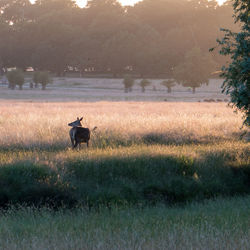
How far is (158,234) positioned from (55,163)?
4.74 metres

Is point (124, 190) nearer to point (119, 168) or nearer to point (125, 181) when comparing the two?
point (125, 181)

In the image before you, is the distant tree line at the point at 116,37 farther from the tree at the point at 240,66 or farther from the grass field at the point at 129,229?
the grass field at the point at 129,229

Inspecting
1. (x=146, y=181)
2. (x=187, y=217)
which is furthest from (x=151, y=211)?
(x=146, y=181)

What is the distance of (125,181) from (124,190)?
0.42 meters

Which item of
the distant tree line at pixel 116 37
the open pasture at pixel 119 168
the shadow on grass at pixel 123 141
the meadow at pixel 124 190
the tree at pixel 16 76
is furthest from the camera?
the distant tree line at pixel 116 37

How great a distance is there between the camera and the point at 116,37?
317 ft

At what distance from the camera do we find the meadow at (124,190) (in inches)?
267

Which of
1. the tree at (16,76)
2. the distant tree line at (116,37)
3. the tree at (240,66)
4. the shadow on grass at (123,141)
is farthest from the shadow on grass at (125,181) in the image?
the distant tree line at (116,37)

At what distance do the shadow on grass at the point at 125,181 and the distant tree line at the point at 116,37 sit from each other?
71385mm

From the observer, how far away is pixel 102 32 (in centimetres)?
10450

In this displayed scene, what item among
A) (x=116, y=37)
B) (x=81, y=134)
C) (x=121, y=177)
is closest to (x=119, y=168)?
Answer: (x=121, y=177)

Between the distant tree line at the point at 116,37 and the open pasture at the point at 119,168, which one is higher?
the distant tree line at the point at 116,37

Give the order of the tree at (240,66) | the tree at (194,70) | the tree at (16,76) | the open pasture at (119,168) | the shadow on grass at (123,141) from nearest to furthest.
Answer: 1. the open pasture at (119,168)
2. the tree at (240,66)
3. the shadow on grass at (123,141)
4. the tree at (16,76)
5. the tree at (194,70)

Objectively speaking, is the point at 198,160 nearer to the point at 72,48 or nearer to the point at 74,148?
the point at 74,148
